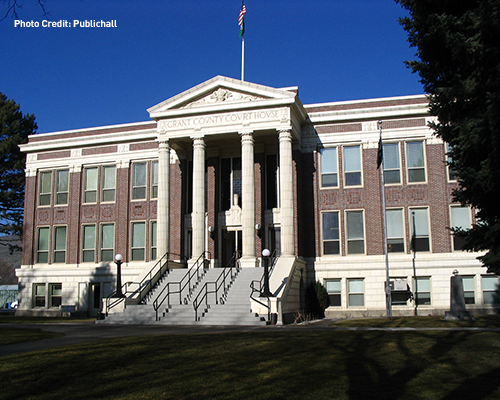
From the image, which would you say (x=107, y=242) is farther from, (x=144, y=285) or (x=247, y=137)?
(x=247, y=137)

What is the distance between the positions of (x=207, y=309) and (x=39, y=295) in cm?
1724

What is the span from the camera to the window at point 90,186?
34.6 meters

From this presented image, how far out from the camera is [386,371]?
955 centimetres

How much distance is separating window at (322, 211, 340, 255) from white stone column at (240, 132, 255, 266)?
4879mm

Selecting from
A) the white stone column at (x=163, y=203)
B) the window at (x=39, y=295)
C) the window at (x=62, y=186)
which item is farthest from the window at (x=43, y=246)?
the white stone column at (x=163, y=203)

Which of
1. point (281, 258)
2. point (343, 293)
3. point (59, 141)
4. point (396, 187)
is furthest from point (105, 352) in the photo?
point (59, 141)

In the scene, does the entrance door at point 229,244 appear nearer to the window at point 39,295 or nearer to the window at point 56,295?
the window at point 56,295

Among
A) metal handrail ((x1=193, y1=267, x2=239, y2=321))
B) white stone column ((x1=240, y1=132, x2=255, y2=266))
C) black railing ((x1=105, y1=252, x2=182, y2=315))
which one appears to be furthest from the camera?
white stone column ((x1=240, y1=132, x2=255, y2=266))

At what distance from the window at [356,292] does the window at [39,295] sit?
1956 centimetres

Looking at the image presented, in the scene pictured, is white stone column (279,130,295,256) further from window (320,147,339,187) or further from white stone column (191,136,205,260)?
white stone column (191,136,205,260)

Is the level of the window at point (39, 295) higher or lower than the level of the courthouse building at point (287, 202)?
lower

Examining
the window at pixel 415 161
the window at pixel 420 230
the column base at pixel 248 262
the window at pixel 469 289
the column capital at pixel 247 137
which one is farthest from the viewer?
the window at pixel 415 161

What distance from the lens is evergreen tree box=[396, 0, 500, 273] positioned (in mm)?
9961

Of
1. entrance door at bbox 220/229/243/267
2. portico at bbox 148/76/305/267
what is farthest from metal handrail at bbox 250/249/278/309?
entrance door at bbox 220/229/243/267
